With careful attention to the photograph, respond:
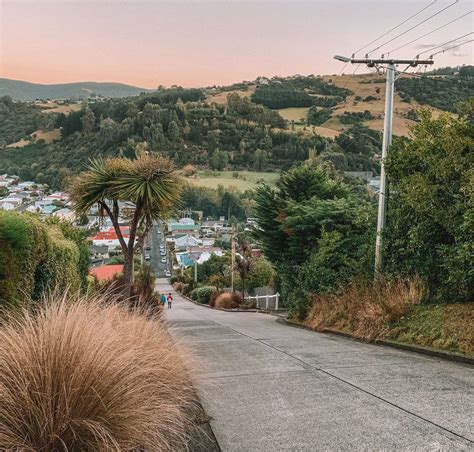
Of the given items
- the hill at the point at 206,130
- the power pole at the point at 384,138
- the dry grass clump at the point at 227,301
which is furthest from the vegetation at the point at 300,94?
the power pole at the point at 384,138

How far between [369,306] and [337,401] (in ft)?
19.5

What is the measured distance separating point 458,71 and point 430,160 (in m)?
28.7

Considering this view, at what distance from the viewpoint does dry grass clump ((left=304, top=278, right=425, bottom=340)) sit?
10.0 meters

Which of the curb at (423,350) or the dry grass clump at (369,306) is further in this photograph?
the dry grass clump at (369,306)

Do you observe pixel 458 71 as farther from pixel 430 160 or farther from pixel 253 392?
pixel 253 392

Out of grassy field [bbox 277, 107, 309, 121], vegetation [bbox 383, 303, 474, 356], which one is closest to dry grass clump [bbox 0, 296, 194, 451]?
vegetation [bbox 383, 303, 474, 356]

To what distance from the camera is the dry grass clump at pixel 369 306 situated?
10039 mm

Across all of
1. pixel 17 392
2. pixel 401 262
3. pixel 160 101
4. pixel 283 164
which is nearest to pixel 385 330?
pixel 401 262

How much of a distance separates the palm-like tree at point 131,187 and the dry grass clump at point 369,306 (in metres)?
4.96

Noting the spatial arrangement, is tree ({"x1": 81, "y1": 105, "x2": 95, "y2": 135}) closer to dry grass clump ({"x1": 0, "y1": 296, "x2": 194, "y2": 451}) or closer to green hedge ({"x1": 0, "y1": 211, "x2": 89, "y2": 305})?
green hedge ({"x1": 0, "y1": 211, "x2": 89, "y2": 305})

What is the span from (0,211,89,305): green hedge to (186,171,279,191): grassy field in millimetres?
107613

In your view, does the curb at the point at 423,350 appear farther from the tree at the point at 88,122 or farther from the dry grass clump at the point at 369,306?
the tree at the point at 88,122

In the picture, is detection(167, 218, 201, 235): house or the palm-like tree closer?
the palm-like tree

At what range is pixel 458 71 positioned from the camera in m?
34.9
